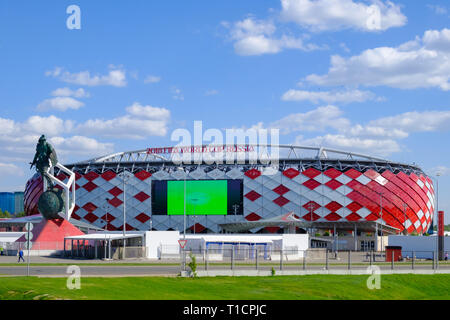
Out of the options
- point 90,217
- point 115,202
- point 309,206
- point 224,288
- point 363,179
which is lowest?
point 90,217

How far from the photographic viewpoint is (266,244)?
6272 centimetres

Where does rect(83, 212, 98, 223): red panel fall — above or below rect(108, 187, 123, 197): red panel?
below

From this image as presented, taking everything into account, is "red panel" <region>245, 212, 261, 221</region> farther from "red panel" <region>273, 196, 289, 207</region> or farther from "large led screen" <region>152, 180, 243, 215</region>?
"red panel" <region>273, 196, 289, 207</region>

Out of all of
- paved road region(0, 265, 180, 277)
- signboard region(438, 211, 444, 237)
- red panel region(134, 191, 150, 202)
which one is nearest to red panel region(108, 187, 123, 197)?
red panel region(134, 191, 150, 202)

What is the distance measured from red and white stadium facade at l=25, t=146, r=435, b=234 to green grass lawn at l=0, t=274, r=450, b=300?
7054 cm

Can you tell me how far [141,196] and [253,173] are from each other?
20213 mm

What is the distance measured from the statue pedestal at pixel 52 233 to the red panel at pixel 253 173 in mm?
45620

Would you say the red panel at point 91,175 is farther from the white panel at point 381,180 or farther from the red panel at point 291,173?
the white panel at point 381,180

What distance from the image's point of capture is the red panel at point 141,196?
11356 cm

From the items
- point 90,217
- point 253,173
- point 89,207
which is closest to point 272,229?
point 253,173

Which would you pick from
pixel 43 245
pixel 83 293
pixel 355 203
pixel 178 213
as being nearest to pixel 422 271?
pixel 83 293

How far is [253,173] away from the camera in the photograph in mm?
109938

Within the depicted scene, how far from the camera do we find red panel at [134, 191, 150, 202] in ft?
373

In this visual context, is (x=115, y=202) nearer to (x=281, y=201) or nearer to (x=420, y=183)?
(x=281, y=201)
